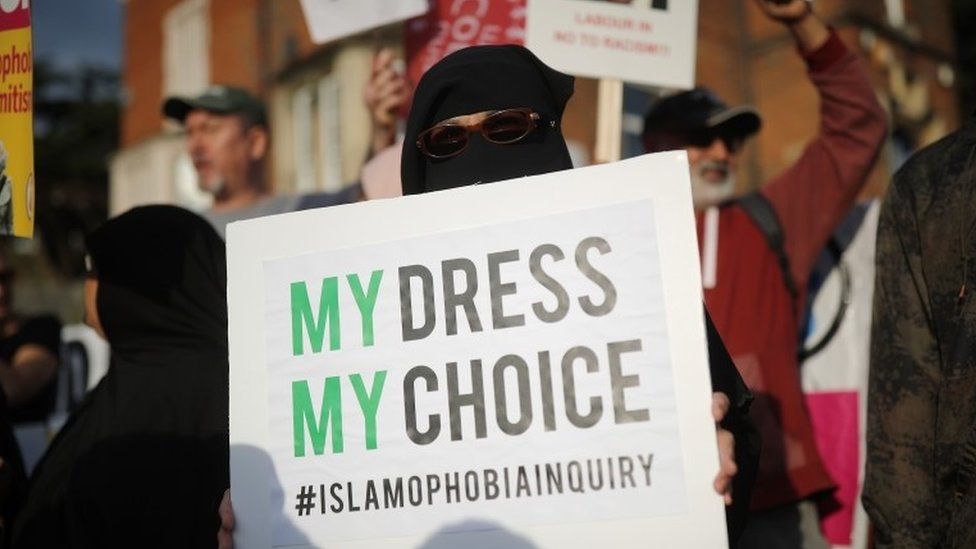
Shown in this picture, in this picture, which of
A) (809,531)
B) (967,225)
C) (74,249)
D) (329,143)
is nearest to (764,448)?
(809,531)

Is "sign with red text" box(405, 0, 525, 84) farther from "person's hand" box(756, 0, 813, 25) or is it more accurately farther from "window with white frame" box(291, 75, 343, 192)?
"window with white frame" box(291, 75, 343, 192)

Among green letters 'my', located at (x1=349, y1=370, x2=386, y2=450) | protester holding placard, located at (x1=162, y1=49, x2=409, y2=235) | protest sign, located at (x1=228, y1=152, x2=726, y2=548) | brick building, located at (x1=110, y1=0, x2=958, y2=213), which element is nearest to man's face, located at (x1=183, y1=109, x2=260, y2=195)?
protester holding placard, located at (x1=162, y1=49, x2=409, y2=235)

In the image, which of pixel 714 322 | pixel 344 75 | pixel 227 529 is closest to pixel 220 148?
pixel 714 322

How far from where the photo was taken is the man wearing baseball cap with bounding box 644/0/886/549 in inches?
131

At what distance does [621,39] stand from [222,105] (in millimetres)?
2432

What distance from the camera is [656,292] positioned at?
1900 millimetres

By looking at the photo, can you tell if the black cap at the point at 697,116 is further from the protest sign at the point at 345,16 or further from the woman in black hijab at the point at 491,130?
the woman in black hijab at the point at 491,130

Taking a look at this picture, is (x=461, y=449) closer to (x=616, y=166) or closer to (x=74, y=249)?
(x=616, y=166)

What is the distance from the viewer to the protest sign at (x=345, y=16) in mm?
3942

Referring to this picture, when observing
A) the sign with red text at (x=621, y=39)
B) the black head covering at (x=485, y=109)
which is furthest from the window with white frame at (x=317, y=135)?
the black head covering at (x=485, y=109)

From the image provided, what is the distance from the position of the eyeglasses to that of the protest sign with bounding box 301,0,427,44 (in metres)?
1.68

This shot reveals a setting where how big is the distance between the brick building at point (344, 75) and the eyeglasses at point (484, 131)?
30.6 feet

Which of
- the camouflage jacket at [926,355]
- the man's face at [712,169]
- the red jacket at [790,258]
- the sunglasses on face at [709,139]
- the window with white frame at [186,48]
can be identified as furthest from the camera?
the window with white frame at [186,48]

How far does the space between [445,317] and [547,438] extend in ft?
1.04
